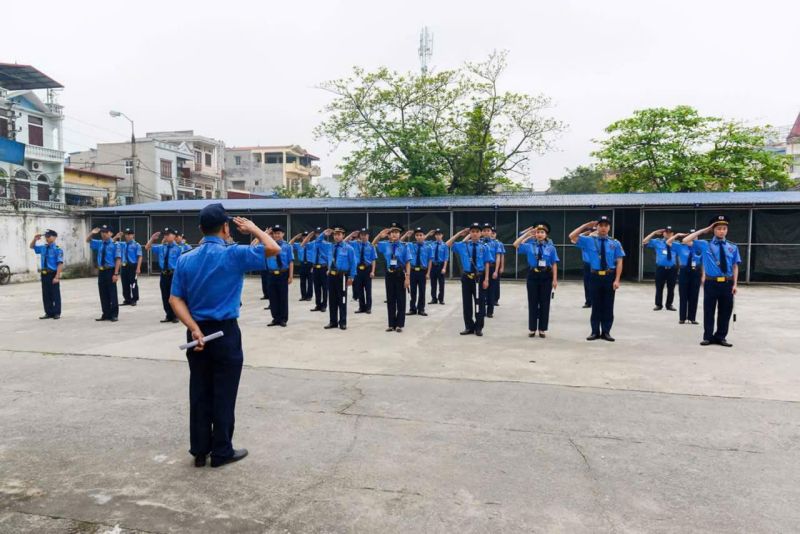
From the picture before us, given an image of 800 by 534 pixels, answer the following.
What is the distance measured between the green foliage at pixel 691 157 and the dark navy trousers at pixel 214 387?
25.2m

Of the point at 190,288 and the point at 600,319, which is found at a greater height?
the point at 190,288

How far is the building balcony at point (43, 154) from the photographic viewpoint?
101 feet

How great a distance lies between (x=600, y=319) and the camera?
8164 mm

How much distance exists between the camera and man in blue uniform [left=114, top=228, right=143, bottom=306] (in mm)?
11844

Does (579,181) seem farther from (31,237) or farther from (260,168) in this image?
(31,237)

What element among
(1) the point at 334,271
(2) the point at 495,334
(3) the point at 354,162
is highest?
(3) the point at 354,162

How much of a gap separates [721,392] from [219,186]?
1979 inches

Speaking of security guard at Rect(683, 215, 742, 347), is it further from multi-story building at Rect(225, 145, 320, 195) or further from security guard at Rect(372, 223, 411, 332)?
multi-story building at Rect(225, 145, 320, 195)

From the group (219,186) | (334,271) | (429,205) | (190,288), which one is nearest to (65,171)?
(219,186)

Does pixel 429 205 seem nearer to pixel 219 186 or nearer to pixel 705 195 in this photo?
pixel 705 195

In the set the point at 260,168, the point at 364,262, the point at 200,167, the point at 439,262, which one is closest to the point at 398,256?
the point at 364,262

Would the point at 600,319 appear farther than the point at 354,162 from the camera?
No

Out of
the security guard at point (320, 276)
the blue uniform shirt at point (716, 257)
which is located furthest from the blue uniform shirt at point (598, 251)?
the security guard at point (320, 276)

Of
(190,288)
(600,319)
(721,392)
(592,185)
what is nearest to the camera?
(190,288)
